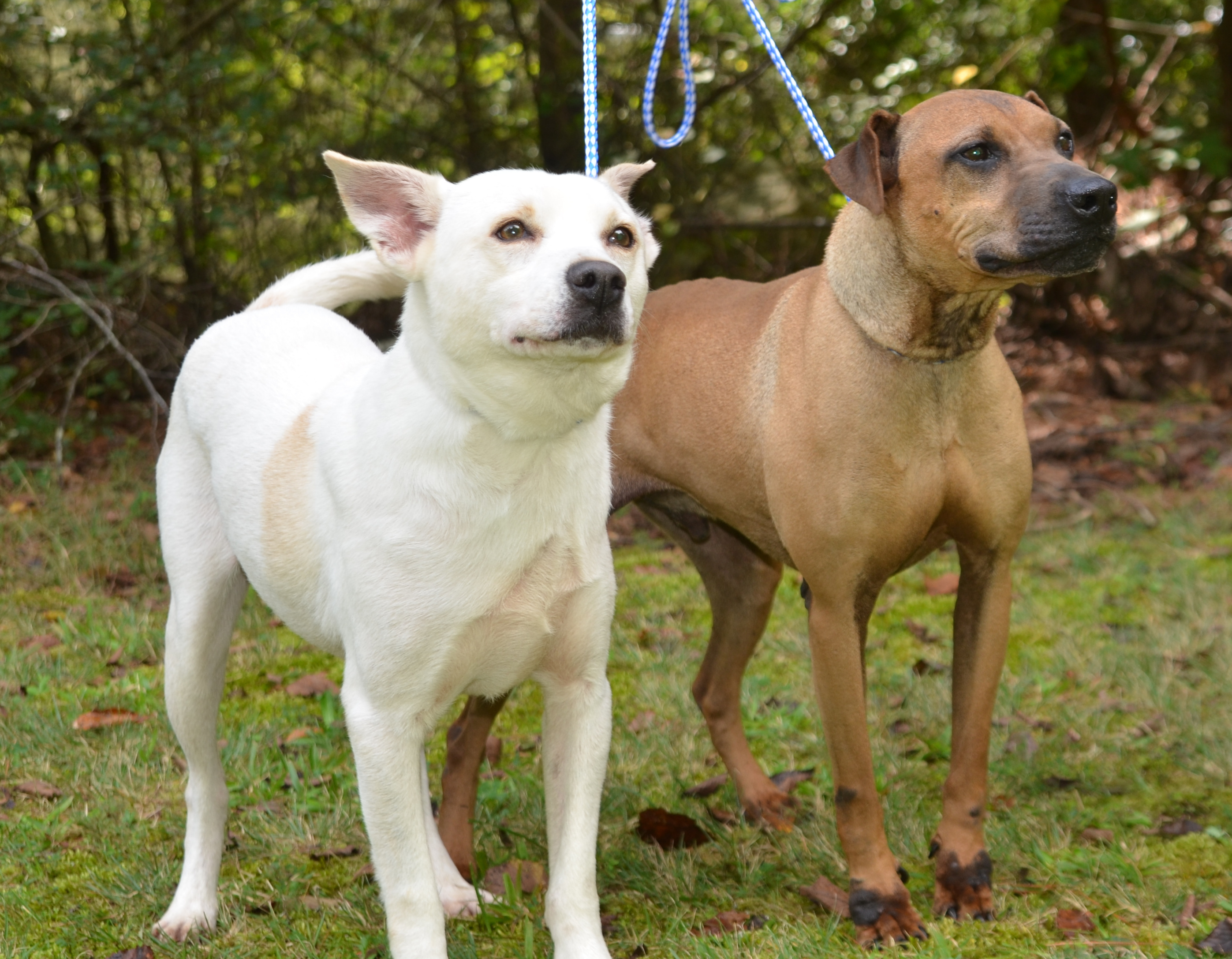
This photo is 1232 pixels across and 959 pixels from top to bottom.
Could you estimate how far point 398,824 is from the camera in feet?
8.94

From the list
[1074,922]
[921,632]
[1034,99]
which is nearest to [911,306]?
[1034,99]

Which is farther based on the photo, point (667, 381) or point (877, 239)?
point (667, 381)

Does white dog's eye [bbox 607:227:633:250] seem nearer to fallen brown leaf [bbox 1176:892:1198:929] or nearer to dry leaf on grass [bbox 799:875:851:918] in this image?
dry leaf on grass [bbox 799:875:851:918]

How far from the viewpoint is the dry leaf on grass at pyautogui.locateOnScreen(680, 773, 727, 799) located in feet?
13.5

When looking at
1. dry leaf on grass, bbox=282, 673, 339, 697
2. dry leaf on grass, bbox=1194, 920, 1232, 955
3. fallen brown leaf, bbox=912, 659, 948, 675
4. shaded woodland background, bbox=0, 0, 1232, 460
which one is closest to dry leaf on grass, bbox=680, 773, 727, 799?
fallen brown leaf, bbox=912, 659, 948, 675

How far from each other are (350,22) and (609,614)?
20.2 ft

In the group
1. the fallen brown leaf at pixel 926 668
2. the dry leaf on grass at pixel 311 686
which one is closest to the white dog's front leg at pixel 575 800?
the dry leaf on grass at pixel 311 686

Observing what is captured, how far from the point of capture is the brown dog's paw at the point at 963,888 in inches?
127

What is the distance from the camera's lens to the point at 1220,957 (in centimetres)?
283

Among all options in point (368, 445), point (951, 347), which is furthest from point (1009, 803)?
point (368, 445)

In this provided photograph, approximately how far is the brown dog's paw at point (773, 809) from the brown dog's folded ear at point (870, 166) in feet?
6.03

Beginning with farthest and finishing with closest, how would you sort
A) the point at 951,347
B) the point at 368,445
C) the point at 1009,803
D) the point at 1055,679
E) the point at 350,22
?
the point at 350,22 < the point at 1055,679 < the point at 1009,803 < the point at 951,347 < the point at 368,445

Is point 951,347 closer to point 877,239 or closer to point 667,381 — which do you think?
point 877,239

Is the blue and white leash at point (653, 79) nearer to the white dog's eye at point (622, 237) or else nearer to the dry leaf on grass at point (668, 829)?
the white dog's eye at point (622, 237)
